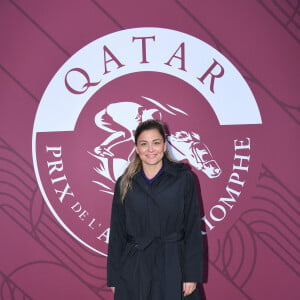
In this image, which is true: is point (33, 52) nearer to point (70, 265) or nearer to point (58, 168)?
point (58, 168)

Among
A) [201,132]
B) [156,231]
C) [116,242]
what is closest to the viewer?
[156,231]

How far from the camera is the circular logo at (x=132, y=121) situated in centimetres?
244

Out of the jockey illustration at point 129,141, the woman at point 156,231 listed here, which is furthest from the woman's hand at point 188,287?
the jockey illustration at point 129,141

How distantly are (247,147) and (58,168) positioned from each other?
1298 mm

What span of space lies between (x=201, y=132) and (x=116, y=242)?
0.95 metres

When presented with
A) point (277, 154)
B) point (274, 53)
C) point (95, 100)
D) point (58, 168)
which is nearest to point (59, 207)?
point (58, 168)

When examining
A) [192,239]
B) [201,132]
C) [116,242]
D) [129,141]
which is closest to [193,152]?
[201,132]

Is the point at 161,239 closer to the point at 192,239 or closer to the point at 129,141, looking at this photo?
the point at 192,239

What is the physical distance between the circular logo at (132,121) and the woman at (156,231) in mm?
559

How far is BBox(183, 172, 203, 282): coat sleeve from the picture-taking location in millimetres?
1856

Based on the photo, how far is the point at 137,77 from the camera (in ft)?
8.09

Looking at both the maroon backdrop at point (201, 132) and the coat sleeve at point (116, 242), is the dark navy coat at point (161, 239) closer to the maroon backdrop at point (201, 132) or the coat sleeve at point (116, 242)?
the coat sleeve at point (116, 242)

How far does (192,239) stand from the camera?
189cm

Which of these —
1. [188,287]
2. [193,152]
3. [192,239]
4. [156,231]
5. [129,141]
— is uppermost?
[129,141]
